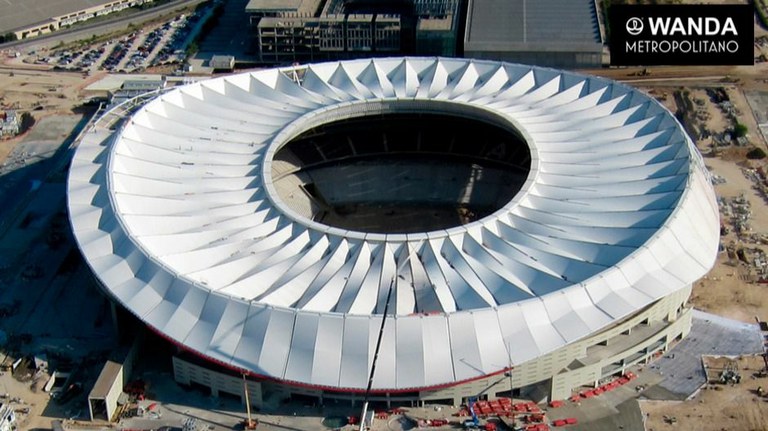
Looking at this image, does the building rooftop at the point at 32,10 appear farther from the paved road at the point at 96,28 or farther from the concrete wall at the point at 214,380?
the concrete wall at the point at 214,380

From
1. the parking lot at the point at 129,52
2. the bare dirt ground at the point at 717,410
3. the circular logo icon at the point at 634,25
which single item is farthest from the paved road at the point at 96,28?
the bare dirt ground at the point at 717,410

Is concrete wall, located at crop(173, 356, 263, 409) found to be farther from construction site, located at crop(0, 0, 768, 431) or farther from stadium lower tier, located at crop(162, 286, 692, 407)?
construction site, located at crop(0, 0, 768, 431)

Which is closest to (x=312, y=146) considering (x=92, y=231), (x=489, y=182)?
(x=489, y=182)

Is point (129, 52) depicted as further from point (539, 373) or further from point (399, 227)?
point (539, 373)

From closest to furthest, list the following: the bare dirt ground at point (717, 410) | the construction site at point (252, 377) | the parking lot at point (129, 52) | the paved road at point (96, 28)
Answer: the construction site at point (252, 377) < the bare dirt ground at point (717, 410) < the parking lot at point (129, 52) < the paved road at point (96, 28)

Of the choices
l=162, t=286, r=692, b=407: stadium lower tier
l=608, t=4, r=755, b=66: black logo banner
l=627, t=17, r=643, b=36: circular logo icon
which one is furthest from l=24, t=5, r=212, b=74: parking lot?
l=162, t=286, r=692, b=407: stadium lower tier

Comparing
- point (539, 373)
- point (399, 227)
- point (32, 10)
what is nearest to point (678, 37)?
point (399, 227)
